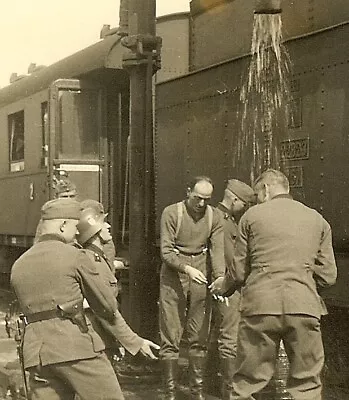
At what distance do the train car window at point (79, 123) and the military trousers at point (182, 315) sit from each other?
4.17m

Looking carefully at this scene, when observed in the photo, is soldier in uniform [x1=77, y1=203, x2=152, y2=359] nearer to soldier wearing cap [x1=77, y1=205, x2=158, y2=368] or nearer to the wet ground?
soldier wearing cap [x1=77, y1=205, x2=158, y2=368]

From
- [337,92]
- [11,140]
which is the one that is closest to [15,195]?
[11,140]

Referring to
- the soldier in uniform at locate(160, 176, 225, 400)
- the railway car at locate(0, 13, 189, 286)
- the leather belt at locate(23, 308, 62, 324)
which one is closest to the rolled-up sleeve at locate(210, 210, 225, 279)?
the soldier in uniform at locate(160, 176, 225, 400)

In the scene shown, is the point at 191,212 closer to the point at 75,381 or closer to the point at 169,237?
the point at 169,237

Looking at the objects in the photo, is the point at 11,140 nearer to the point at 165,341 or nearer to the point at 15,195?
the point at 15,195

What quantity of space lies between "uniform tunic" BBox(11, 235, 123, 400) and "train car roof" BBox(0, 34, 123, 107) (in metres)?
5.91

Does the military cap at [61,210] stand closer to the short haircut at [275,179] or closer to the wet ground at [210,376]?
the short haircut at [275,179]

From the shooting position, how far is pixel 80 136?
10.7m

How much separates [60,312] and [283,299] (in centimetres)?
152

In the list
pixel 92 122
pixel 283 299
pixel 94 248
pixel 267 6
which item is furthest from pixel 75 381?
pixel 92 122

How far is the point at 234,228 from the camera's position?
6.82m

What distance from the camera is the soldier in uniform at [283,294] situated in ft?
16.6

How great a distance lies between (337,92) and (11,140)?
7663 millimetres

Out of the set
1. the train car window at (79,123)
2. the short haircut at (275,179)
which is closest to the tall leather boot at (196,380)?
the short haircut at (275,179)
